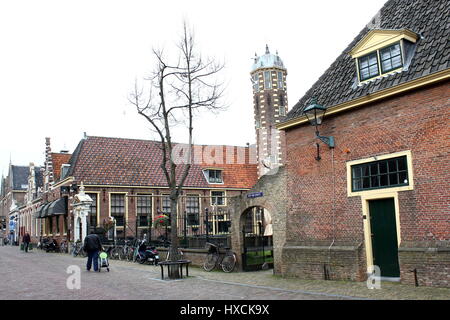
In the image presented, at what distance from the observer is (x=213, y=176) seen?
125ft

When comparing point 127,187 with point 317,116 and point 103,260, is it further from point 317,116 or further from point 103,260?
point 317,116

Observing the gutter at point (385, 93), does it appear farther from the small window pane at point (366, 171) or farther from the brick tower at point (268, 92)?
the brick tower at point (268, 92)

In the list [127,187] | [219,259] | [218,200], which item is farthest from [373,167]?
[218,200]

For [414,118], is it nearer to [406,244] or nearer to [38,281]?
[406,244]

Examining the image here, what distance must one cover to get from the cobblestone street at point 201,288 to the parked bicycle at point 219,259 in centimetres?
80

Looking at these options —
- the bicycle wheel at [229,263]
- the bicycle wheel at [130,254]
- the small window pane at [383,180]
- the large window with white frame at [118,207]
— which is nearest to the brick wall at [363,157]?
the small window pane at [383,180]

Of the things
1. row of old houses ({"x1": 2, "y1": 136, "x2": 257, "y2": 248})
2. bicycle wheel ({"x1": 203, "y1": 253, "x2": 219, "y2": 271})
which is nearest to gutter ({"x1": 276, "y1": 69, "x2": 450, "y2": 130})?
bicycle wheel ({"x1": 203, "y1": 253, "x2": 219, "y2": 271})

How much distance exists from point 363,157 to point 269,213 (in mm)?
4469

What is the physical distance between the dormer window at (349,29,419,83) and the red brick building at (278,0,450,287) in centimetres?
3

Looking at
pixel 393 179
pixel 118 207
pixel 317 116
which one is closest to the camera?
pixel 393 179

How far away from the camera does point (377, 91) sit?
1206cm

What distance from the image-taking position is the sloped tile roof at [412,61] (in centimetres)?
1144
